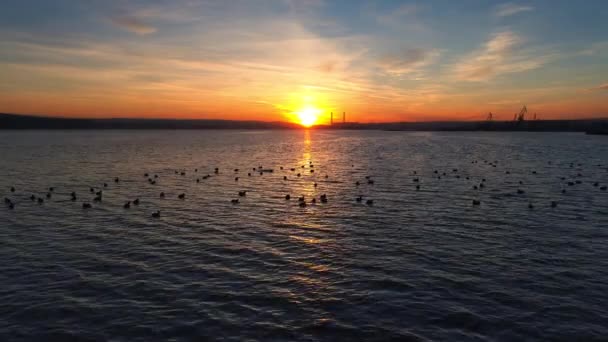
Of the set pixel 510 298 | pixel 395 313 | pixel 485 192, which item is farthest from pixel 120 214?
pixel 485 192

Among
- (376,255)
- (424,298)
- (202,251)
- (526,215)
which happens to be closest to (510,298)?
(424,298)

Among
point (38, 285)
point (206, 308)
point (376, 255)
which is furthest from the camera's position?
point (376, 255)

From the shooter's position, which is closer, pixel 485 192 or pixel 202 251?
pixel 202 251

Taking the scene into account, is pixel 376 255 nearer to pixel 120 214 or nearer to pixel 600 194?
pixel 120 214

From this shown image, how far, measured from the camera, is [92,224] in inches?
1206

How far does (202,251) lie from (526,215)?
2578cm

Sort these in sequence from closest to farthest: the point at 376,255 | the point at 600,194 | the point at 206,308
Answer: the point at 206,308 < the point at 376,255 < the point at 600,194

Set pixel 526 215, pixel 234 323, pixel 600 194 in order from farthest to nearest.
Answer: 1. pixel 600 194
2. pixel 526 215
3. pixel 234 323

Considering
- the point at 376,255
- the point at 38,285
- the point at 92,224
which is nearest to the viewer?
the point at 38,285

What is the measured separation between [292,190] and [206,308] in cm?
3086

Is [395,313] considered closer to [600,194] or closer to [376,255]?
[376,255]

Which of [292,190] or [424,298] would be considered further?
[292,190]

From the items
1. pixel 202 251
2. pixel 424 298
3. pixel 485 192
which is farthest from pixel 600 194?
pixel 202 251

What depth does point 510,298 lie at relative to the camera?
17891 millimetres
